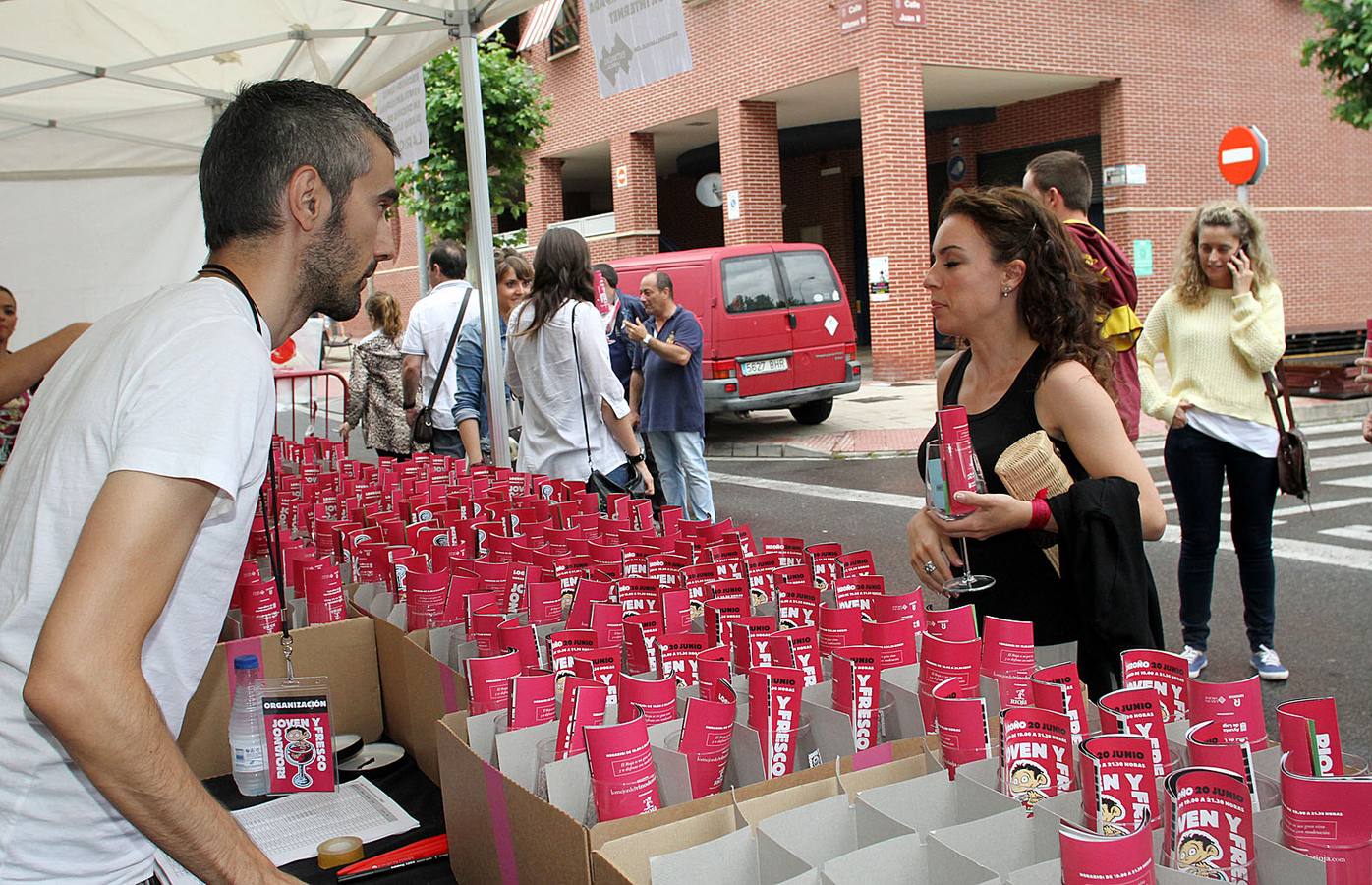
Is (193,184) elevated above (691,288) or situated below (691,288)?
above

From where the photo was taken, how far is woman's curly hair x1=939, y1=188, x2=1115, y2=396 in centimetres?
256

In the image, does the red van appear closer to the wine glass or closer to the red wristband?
the wine glass

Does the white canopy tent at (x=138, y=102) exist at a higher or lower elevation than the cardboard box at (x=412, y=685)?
higher

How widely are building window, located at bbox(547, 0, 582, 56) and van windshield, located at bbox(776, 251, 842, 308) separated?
34.8 feet

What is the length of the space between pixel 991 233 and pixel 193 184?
6501 mm

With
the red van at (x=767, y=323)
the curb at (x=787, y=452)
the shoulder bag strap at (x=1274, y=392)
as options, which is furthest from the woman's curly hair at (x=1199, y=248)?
the red van at (x=767, y=323)

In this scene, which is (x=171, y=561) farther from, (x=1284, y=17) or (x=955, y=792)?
(x=1284, y=17)

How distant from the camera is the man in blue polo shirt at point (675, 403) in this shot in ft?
24.5

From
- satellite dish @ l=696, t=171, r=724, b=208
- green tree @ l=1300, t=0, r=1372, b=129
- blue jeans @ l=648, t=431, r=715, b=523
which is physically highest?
green tree @ l=1300, t=0, r=1372, b=129

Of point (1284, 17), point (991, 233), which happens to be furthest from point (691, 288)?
point (1284, 17)

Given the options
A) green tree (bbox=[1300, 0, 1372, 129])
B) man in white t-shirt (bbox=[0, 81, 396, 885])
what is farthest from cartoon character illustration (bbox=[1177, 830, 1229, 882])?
green tree (bbox=[1300, 0, 1372, 129])

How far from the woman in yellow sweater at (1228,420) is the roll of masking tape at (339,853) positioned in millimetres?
3808

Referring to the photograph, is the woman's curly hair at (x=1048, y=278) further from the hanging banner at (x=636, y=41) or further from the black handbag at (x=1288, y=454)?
the black handbag at (x=1288, y=454)

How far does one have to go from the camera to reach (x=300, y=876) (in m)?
1.77
